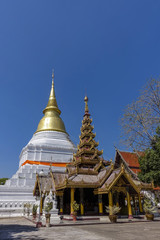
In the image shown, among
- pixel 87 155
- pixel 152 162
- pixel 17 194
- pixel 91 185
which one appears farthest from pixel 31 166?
pixel 152 162

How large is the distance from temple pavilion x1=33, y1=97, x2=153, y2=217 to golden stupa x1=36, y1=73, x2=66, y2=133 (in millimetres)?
17630

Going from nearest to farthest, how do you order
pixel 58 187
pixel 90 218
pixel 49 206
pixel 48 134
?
pixel 49 206, pixel 90 218, pixel 58 187, pixel 48 134

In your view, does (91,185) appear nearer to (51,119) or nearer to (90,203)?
(90,203)

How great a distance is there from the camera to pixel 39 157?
113ft

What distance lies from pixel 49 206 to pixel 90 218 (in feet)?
14.0

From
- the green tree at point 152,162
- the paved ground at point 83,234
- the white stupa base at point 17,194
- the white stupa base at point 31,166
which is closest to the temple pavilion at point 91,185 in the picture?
the green tree at point 152,162

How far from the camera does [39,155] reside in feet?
114

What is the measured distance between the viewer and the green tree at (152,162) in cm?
1795

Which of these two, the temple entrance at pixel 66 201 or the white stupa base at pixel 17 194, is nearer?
the temple entrance at pixel 66 201

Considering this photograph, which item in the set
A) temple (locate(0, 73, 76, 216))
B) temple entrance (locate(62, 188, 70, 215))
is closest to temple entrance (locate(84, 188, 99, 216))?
temple entrance (locate(62, 188, 70, 215))

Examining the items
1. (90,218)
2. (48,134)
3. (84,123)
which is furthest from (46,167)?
(90,218)

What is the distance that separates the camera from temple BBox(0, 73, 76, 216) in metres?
25.1

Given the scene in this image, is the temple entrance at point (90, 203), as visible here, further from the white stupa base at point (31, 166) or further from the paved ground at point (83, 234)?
the white stupa base at point (31, 166)

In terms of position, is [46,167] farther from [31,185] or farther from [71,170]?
[71,170]
